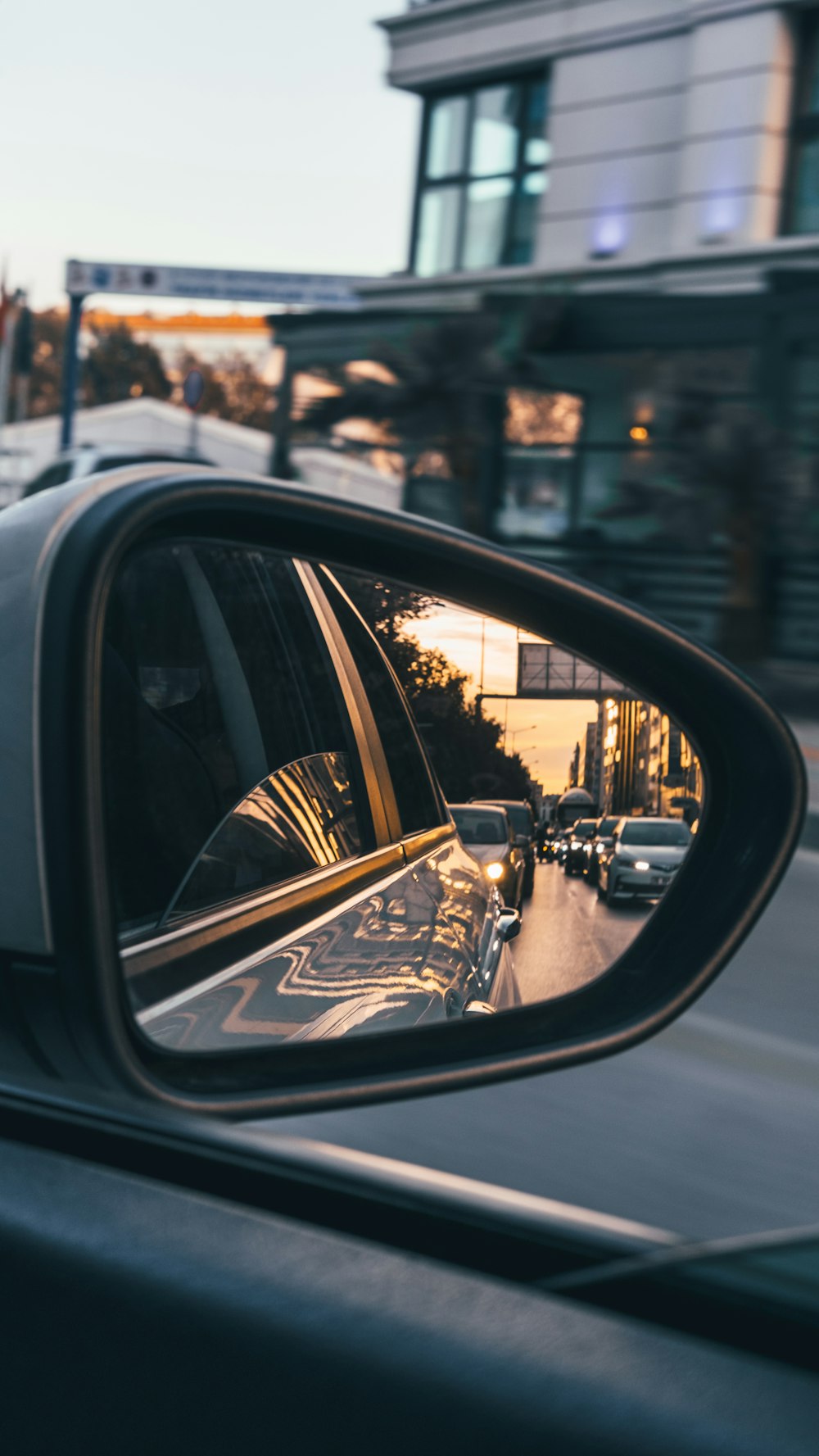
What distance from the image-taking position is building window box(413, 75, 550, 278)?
1972cm

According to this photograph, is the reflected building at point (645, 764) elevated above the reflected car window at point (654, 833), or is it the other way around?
the reflected building at point (645, 764)

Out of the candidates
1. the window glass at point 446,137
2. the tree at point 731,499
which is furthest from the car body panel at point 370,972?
the window glass at point 446,137

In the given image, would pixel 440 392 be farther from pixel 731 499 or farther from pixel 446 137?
pixel 446 137

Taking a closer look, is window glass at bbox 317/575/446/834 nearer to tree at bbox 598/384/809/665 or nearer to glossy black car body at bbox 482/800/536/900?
glossy black car body at bbox 482/800/536/900

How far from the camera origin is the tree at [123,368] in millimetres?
67125

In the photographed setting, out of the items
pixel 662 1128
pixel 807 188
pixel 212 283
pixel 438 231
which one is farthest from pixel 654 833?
pixel 438 231

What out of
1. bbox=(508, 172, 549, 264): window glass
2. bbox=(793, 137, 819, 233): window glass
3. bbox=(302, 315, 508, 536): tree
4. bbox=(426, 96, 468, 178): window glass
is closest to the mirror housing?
bbox=(793, 137, 819, 233): window glass

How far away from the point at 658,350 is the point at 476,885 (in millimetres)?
16754

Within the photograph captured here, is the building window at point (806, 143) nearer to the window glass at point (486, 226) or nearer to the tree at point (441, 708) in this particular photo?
the window glass at point (486, 226)

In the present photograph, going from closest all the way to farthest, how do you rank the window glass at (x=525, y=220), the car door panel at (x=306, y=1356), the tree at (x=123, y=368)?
the car door panel at (x=306, y=1356) < the window glass at (x=525, y=220) < the tree at (x=123, y=368)

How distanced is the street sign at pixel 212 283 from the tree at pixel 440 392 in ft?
11.1

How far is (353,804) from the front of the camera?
1739 mm

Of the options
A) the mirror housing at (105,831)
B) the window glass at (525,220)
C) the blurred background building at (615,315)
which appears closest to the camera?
the mirror housing at (105,831)

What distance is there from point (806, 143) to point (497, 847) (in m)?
17.0
